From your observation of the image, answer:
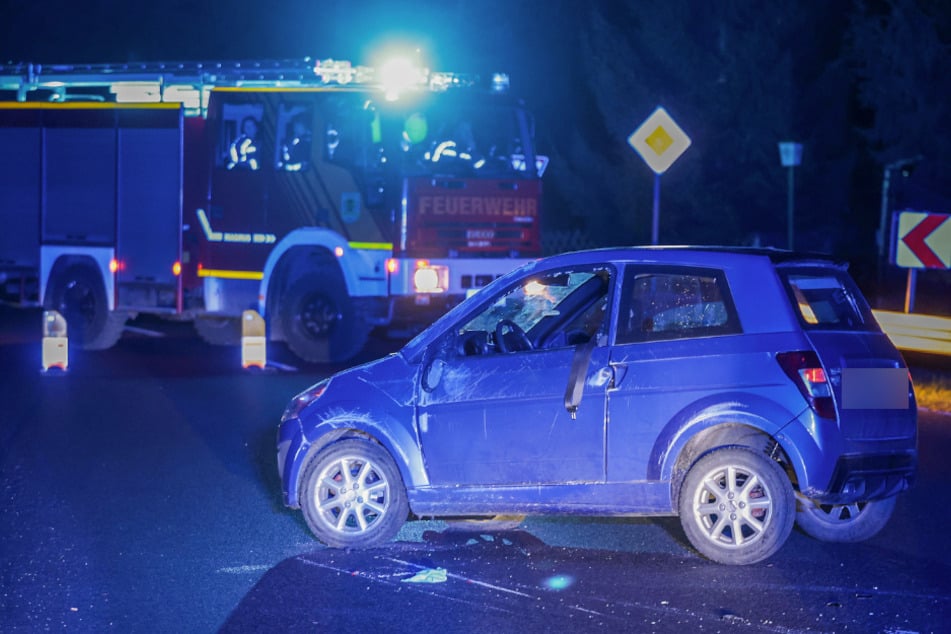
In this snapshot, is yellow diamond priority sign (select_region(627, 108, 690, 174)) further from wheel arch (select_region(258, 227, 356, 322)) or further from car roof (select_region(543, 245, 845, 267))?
car roof (select_region(543, 245, 845, 267))

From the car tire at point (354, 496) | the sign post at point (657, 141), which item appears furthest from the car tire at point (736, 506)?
the sign post at point (657, 141)

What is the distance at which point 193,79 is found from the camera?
1662cm

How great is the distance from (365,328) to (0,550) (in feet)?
A: 27.2

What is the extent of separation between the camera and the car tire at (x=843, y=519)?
7539 mm

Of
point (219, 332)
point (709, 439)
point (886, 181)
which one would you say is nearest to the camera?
A: point (709, 439)

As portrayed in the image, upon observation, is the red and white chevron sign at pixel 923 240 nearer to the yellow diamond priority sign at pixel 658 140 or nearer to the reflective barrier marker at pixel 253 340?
the yellow diamond priority sign at pixel 658 140

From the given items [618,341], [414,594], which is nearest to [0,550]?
[414,594]

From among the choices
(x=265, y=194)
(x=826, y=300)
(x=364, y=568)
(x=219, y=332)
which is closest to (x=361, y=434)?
(x=364, y=568)

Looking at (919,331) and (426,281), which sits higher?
(426,281)

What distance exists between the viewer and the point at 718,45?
85.1 ft

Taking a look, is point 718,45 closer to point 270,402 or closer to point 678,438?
point 270,402

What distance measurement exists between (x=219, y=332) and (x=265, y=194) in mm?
3298

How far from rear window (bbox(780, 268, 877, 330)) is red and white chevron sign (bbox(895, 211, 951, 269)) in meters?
6.37

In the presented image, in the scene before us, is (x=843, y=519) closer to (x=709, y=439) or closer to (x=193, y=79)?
(x=709, y=439)
